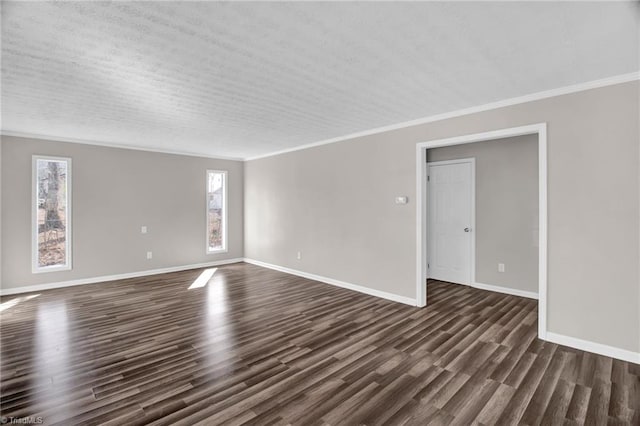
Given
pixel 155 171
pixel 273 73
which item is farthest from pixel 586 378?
pixel 155 171

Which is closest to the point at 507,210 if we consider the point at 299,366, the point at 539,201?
the point at 539,201

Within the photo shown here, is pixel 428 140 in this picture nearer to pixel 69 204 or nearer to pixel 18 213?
pixel 69 204

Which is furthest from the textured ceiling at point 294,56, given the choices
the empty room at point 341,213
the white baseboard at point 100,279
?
the white baseboard at point 100,279

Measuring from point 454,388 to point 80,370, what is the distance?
10.2ft

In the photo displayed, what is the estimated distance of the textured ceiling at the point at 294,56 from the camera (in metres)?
1.92

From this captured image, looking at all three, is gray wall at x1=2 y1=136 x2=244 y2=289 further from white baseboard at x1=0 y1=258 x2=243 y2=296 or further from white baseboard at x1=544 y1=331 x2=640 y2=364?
white baseboard at x1=544 y1=331 x2=640 y2=364

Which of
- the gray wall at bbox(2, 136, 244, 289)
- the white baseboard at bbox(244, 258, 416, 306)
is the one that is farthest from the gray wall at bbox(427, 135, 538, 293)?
the gray wall at bbox(2, 136, 244, 289)

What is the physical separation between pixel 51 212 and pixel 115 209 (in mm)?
928

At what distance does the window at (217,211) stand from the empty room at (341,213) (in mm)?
1293

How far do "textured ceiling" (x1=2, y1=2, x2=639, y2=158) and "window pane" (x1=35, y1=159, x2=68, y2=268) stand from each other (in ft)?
4.40

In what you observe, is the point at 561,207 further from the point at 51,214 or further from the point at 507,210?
the point at 51,214

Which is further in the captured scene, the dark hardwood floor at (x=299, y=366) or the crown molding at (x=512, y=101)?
the crown molding at (x=512, y=101)

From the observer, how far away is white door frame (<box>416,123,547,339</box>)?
3.24 meters

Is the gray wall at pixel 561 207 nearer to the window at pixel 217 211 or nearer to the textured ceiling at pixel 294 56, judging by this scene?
the textured ceiling at pixel 294 56
